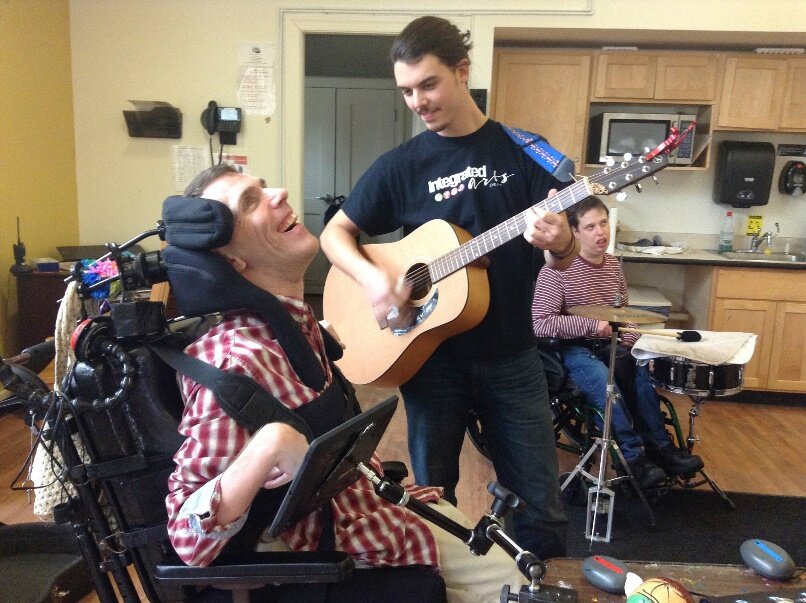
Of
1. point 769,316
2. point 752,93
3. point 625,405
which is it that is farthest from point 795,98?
point 625,405

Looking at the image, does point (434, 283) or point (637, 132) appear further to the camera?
point (637, 132)

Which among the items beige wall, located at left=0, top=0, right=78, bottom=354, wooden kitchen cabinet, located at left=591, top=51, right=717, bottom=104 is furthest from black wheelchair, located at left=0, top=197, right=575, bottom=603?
wooden kitchen cabinet, located at left=591, top=51, right=717, bottom=104

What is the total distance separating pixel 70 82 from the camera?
3.91 m

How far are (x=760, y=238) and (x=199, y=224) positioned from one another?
448 centimetres

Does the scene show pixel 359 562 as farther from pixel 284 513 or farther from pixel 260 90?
pixel 260 90

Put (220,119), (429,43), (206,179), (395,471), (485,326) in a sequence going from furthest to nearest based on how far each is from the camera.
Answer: (220,119) < (485,326) < (429,43) < (395,471) < (206,179)

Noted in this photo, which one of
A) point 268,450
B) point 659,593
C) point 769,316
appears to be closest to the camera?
point 268,450

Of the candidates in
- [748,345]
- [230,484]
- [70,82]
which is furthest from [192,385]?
[70,82]

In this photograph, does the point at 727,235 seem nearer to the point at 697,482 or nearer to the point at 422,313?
the point at 697,482

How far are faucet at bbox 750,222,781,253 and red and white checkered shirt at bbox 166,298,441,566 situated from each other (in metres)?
4.10

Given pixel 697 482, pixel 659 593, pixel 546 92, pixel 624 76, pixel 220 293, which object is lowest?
pixel 697 482

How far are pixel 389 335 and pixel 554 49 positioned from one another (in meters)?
3.27

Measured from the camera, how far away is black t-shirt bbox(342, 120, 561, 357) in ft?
5.10

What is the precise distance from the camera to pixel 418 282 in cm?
179
